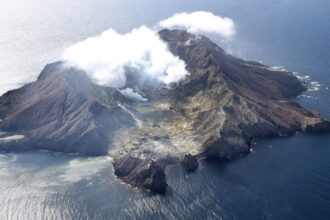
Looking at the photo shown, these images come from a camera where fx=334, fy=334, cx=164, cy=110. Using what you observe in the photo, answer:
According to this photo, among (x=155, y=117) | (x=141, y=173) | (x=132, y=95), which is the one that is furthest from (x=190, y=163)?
(x=132, y=95)

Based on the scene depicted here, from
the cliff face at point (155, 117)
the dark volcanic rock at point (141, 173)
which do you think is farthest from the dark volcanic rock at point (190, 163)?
the dark volcanic rock at point (141, 173)

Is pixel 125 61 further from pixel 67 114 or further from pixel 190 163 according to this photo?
pixel 190 163

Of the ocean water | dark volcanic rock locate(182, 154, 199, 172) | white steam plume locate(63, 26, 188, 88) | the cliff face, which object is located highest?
white steam plume locate(63, 26, 188, 88)

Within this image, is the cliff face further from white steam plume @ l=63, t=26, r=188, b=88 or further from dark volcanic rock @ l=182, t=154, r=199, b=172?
white steam plume @ l=63, t=26, r=188, b=88

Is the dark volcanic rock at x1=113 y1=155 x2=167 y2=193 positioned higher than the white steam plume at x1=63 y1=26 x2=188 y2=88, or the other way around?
the white steam plume at x1=63 y1=26 x2=188 y2=88

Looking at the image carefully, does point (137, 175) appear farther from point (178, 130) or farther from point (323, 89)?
point (323, 89)

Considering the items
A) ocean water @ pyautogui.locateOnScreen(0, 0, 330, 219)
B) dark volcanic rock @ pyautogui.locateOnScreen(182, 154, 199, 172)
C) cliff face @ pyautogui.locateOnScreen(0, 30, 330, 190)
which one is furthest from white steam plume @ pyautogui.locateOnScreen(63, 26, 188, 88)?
dark volcanic rock @ pyautogui.locateOnScreen(182, 154, 199, 172)
